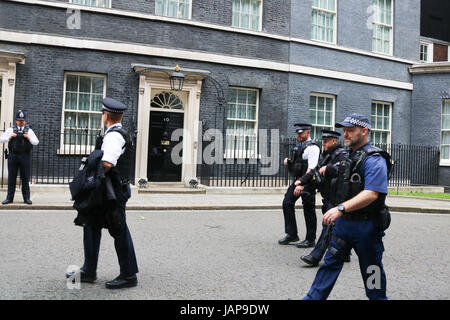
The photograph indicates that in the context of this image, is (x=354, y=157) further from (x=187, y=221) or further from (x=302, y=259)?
(x=187, y=221)

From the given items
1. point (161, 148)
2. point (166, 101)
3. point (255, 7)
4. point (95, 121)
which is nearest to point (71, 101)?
point (95, 121)

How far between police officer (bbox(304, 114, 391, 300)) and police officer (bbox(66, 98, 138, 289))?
1.95 metres

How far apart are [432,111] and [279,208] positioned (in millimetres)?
11029

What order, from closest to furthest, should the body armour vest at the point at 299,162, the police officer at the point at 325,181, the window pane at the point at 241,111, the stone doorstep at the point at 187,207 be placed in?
the police officer at the point at 325,181 < the body armour vest at the point at 299,162 < the stone doorstep at the point at 187,207 < the window pane at the point at 241,111

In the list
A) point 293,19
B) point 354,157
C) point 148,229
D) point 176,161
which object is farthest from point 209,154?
point 354,157

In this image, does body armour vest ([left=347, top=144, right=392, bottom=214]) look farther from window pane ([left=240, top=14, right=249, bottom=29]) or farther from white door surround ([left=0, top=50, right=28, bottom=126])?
window pane ([left=240, top=14, right=249, bottom=29])

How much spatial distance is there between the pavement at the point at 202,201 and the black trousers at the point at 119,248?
5929mm

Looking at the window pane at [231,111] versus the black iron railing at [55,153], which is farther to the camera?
the window pane at [231,111]

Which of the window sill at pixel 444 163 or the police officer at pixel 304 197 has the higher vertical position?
the window sill at pixel 444 163

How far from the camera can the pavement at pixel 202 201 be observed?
1087 cm

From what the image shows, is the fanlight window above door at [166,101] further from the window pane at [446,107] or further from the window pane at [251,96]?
the window pane at [446,107]

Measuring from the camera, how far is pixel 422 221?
10.7m

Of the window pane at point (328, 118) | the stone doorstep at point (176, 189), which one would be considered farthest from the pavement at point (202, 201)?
the window pane at point (328, 118)

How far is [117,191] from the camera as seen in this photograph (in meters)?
4.54
